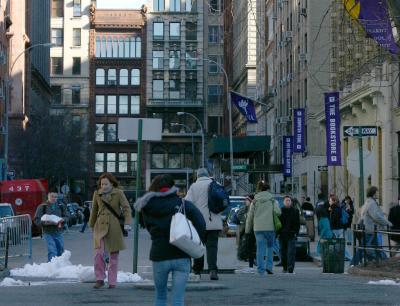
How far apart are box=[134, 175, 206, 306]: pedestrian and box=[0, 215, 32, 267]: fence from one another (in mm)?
12726

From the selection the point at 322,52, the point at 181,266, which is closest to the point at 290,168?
the point at 322,52

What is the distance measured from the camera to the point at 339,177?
49.9 meters

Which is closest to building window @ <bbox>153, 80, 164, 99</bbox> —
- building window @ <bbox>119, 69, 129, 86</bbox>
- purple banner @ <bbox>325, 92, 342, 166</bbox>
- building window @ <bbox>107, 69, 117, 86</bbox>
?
building window @ <bbox>119, 69, 129, 86</bbox>

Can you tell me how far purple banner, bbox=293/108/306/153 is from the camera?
5494 centimetres

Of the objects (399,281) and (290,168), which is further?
(290,168)

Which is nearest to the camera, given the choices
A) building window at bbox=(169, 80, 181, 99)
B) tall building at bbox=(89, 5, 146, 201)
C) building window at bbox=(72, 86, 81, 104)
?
building window at bbox=(169, 80, 181, 99)

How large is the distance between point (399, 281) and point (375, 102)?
78.5 ft

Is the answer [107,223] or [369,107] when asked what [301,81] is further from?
[107,223]

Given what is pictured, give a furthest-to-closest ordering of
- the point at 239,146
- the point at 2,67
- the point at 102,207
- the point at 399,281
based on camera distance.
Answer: the point at 2,67 < the point at 239,146 < the point at 399,281 < the point at 102,207

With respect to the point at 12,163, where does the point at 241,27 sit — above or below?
above

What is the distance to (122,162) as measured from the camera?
117938 millimetres

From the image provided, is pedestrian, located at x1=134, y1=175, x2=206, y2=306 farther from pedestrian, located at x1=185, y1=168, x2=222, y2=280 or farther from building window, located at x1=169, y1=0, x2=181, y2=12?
building window, located at x1=169, y1=0, x2=181, y2=12

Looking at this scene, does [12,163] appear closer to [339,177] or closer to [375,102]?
[339,177]

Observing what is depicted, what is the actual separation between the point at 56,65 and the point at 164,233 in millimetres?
115914
